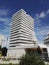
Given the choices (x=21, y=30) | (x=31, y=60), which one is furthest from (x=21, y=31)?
(x=31, y=60)

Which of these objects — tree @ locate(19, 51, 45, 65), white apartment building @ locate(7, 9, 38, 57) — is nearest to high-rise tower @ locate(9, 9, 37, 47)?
white apartment building @ locate(7, 9, 38, 57)

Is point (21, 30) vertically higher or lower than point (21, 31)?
higher

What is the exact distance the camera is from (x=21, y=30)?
130 m

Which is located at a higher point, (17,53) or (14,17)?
(14,17)

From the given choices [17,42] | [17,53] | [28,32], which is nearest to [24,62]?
[17,53]

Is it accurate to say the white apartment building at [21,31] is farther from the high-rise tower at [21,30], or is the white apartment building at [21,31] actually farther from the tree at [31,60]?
the tree at [31,60]

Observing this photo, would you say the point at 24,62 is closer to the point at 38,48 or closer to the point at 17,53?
the point at 38,48

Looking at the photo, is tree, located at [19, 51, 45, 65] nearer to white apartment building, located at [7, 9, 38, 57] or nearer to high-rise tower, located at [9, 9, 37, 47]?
white apartment building, located at [7, 9, 38, 57]

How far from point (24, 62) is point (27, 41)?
348ft

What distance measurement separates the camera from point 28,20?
5773 inches

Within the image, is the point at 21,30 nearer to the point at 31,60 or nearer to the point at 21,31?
the point at 21,31

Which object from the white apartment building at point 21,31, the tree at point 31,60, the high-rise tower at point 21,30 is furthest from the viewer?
the high-rise tower at point 21,30

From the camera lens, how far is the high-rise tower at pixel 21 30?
124188 millimetres

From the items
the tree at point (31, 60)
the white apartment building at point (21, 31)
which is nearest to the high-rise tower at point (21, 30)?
the white apartment building at point (21, 31)
